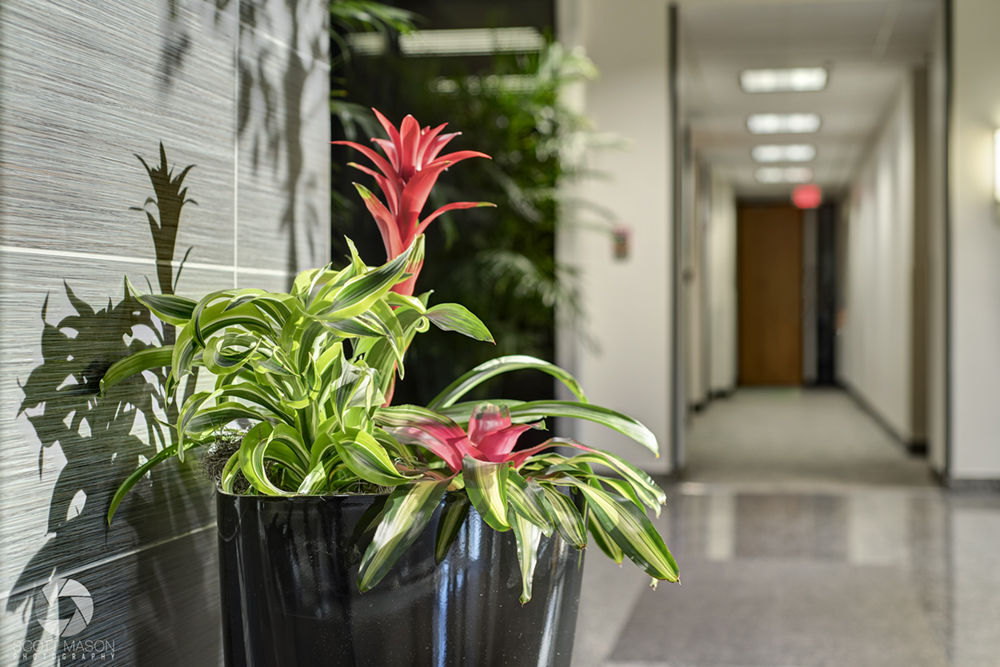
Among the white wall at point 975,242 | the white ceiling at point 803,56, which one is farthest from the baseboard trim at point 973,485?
the white ceiling at point 803,56

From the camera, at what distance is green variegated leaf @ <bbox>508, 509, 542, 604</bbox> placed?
23.9 inches

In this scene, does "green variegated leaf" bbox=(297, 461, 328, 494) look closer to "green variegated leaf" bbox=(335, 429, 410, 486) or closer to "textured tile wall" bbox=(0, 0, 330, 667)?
"green variegated leaf" bbox=(335, 429, 410, 486)

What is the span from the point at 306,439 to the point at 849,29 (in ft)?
16.3

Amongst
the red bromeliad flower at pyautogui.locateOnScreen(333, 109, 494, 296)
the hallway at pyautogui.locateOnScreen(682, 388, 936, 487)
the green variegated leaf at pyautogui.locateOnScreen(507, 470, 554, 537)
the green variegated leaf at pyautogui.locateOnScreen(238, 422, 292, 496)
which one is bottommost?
the hallway at pyautogui.locateOnScreen(682, 388, 936, 487)

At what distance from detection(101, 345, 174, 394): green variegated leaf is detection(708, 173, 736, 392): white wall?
8.78 meters

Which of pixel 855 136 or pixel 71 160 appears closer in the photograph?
pixel 71 160

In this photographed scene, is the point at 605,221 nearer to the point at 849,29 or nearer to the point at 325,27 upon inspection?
the point at 849,29

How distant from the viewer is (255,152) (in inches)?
→ 38.0

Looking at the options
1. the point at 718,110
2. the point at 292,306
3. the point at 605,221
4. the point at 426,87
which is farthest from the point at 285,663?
the point at 718,110

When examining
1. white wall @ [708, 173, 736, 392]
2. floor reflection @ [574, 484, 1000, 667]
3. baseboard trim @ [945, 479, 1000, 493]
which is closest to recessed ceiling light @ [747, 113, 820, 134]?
white wall @ [708, 173, 736, 392]

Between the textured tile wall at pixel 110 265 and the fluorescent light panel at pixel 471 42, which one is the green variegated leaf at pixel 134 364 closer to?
the textured tile wall at pixel 110 265

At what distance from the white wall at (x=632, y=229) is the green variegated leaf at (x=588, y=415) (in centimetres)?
370

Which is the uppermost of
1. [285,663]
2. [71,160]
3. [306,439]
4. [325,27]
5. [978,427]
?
[325,27]

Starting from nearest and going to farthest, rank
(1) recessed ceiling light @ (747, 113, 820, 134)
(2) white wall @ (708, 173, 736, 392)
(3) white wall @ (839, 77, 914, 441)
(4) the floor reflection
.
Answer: (4) the floor reflection
(3) white wall @ (839, 77, 914, 441)
(1) recessed ceiling light @ (747, 113, 820, 134)
(2) white wall @ (708, 173, 736, 392)
